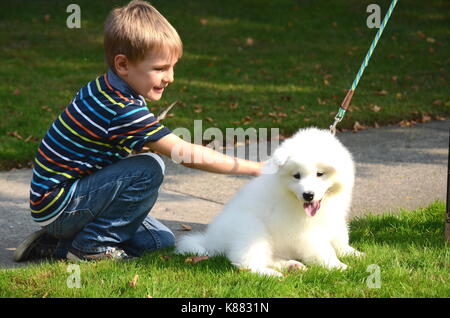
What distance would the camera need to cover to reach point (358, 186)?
545cm

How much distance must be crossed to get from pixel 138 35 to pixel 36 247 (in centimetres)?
140

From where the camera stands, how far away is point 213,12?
13.2m

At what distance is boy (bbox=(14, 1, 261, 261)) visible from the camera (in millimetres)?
3643

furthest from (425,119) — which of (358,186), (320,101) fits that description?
(358,186)

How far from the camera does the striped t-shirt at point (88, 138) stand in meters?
3.63

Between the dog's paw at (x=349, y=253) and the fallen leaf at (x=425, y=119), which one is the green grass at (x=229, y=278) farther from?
the fallen leaf at (x=425, y=119)

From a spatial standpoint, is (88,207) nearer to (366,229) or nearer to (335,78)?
(366,229)

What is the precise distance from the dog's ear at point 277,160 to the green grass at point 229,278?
0.57m

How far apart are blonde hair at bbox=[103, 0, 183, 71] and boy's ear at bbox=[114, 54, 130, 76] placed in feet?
0.08

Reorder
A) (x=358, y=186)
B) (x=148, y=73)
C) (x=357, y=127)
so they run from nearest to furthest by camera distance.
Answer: (x=148, y=73) → (x=358, y=186) → (x=357, y=127)

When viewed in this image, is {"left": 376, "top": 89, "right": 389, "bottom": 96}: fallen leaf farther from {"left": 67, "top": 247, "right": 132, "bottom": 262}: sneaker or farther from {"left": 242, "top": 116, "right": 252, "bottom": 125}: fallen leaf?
{"left": 67, "top": 247, "right": 132, "bottom": 262}: sneaker

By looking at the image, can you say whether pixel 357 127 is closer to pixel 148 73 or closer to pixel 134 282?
pixel 148 73
